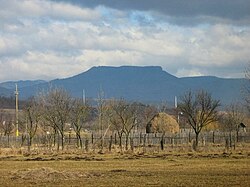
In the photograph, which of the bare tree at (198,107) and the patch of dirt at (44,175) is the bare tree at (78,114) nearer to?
the bare tree at (198,107)

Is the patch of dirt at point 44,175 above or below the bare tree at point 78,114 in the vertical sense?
below

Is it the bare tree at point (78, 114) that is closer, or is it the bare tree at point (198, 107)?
the bare tree at point (198, 107)

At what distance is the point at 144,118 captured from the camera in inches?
5000

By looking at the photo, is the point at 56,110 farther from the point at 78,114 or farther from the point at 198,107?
the point at 198,107

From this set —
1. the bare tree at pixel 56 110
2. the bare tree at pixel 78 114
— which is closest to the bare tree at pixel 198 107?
the bare tree at pixel 78 114

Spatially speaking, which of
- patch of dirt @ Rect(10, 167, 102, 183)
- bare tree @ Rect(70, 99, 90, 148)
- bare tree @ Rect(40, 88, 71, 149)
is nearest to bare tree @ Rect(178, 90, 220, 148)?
bare tree @ Rect(70, 99, 90, 148)

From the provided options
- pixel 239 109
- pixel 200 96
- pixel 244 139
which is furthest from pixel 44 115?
pixel 239 109

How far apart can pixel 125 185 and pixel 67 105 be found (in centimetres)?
4769

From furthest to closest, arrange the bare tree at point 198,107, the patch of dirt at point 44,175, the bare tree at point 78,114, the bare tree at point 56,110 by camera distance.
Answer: the bare tree at point 78,114 → the bare tree at point 56,110 → the bare tree at point 198,107 → the patch of dirt at point 44,175

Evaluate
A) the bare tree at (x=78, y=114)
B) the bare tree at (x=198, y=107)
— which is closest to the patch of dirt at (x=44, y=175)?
the bare tree at (x=198, y=107)

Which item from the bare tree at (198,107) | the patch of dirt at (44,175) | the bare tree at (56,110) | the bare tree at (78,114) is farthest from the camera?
the bare tree at (78,114)

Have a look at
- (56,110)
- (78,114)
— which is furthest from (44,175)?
(56,110)

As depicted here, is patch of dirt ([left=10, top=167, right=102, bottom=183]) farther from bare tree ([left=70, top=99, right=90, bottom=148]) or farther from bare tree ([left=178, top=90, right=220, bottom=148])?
bare tree ([left=70, top=99, right=90, bottom=148])

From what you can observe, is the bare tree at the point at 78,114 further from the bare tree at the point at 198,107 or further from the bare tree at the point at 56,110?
Result: the bare tree at the point at 198,107
